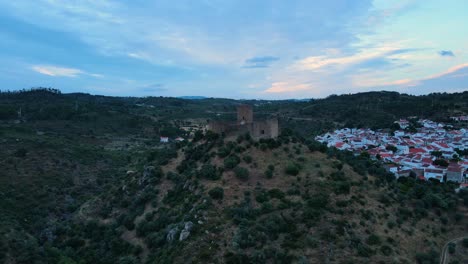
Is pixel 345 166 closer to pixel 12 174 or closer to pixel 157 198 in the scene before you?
pixel 157 198

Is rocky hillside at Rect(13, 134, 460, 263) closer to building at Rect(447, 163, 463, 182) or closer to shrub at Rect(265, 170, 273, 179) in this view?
shrub at Rect(265, 170, 273, 179)

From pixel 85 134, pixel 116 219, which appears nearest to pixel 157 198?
pixel 116 219

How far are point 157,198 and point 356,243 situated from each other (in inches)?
595

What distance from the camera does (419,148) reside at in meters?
56.6

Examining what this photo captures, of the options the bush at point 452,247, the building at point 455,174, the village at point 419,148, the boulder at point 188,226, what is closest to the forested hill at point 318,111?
the village at point 419,148

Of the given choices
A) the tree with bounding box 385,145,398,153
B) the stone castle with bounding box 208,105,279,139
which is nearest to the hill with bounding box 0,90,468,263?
the stone castle with bounding box 208,105,279,139

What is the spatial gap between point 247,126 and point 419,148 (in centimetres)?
4057

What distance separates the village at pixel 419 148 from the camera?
42.0 m

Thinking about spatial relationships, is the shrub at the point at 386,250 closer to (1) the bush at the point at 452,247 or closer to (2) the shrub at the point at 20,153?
(1) the bush at the point at 452,247

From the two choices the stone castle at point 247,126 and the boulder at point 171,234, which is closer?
the boulder at point 171,234

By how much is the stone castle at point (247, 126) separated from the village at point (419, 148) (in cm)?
1983

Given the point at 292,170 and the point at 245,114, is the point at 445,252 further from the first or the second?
the point at 245,114

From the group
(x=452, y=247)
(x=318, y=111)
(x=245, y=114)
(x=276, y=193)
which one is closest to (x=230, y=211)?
(x=276, y=193)

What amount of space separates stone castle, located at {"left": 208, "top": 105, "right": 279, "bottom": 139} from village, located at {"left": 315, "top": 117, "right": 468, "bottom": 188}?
19.8 meters
